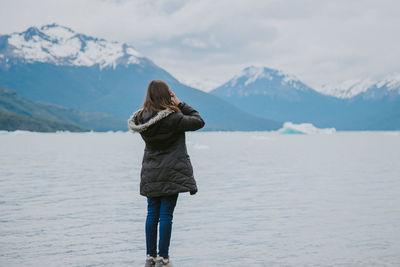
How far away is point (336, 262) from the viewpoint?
7488 mm

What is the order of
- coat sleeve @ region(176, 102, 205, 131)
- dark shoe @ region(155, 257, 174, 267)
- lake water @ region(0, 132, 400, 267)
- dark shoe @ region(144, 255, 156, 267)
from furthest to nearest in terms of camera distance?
1. lake water @ region(0, 132, 400, 267)
2. dark shoe @ region(144, 255, 156, 267)
3. dark shoe @ region(155, 257, 174, 267)
4. coat sleeve @ region(176, 102, 205, 131)

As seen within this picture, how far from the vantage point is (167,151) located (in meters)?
6.37

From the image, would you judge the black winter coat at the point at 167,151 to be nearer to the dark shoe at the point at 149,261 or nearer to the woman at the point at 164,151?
the woman at the point at 164,151

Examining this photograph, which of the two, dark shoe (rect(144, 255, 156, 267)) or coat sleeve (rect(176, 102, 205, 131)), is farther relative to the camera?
dark shoe (rect(144, 255, 156, 267))

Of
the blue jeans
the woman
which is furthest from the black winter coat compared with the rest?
the blue jeans

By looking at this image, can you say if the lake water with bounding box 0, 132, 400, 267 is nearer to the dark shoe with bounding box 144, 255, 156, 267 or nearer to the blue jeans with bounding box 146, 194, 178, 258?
the dark shoe with bounding box 144, 255, 156, 267

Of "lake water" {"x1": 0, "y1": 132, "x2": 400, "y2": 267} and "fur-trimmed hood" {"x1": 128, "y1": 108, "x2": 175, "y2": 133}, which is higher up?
"fur-trimmed hood" {"x1": 128, "y1": 108, "x2": 175, "y2": 133}

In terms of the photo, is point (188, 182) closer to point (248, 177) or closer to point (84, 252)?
point (84, 252)

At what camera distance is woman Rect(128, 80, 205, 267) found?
20.5ft

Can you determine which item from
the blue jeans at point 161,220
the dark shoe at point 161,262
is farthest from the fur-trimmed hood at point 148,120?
the dark shoe at point 161,262

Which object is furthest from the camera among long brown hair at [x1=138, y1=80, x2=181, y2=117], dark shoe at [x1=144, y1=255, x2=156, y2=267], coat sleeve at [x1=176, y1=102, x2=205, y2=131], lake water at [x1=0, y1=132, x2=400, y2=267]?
lake water at [x1=0, y1=132, x2=400, y2=267]

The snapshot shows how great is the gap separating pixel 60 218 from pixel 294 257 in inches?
244

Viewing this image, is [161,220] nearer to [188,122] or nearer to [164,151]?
[164,151]

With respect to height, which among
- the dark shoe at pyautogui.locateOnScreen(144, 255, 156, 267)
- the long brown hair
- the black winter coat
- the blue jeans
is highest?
the long brown hair
